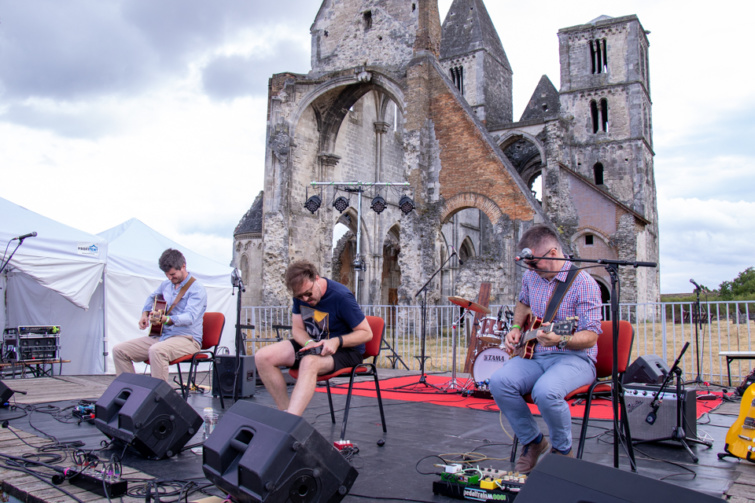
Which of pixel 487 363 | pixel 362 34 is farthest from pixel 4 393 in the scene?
pixel 362 34

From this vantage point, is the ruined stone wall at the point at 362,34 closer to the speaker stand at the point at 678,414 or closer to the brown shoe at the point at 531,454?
the speaker stand at the point at 678,414

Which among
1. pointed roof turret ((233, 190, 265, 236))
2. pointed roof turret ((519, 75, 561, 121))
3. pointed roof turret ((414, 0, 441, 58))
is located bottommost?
pointed roof turret ((233, 190, 265, 236))

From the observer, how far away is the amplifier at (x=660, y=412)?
13.8 ft

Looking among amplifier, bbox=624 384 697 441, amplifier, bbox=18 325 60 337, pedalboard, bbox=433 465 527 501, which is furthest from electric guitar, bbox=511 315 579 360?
amplifier, bbox=18 325 60 337

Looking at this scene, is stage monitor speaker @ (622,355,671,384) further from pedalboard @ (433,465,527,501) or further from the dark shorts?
pedalboard @ (433,465,527,501)

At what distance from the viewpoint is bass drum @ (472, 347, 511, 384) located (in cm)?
690

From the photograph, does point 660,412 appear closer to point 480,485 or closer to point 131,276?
point 480,485

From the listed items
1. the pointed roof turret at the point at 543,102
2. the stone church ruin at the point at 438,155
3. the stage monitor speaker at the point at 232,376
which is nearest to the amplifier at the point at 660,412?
the stage monitor speaker at the point at 232,376

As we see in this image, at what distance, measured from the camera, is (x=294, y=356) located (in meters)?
4.18

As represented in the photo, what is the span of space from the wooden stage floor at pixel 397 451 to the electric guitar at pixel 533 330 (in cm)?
71

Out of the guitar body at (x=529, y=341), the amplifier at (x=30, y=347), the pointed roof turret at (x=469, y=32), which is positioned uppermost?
the pointed roof turret at (x=469, y=32)

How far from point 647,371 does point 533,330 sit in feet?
7.14

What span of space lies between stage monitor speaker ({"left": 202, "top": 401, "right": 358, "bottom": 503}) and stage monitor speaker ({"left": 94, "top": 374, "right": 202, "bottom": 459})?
961mm

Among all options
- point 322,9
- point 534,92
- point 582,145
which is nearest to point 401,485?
point 322,9
